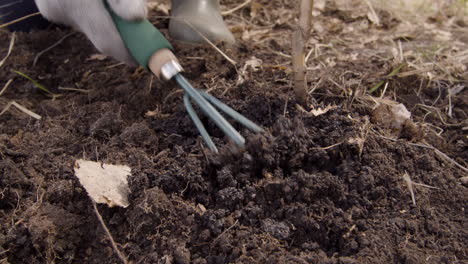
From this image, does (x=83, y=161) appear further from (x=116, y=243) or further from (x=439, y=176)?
(x=439, y=176)

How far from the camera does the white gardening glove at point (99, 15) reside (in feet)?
4.24

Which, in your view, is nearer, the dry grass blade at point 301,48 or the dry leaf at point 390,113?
the dry grass blade at point 301,48

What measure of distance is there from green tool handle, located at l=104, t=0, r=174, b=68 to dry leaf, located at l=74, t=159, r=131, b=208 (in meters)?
0.39

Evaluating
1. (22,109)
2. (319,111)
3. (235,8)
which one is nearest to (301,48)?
(319,111)

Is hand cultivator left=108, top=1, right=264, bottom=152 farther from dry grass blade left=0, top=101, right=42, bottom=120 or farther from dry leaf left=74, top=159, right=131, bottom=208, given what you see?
dry grass blade left=0, top=101, right=42, bottom=120

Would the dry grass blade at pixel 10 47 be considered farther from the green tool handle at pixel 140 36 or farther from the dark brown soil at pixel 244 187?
the green tool handle at pixel 140 36

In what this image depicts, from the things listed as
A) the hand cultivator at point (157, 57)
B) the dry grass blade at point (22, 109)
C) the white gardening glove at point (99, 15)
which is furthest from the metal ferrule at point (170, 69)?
the dry grass blade at point (22, 109)

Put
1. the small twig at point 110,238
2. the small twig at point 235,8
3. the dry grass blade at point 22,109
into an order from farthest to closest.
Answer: the small twig at point 235,8 → the dry grass blade at point 22,109 → the small twig at point 110,238

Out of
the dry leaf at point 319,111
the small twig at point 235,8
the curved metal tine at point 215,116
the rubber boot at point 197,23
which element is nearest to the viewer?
the curved metal tine at point 215,116

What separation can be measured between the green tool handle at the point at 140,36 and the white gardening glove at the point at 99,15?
2cm

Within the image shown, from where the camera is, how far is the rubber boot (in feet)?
5.82

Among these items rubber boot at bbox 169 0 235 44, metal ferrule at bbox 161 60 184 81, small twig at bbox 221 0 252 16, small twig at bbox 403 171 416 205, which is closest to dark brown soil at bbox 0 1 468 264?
small twig at bbox 403 171 416 205

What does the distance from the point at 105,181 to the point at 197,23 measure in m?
0.88

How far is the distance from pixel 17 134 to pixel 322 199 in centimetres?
111
